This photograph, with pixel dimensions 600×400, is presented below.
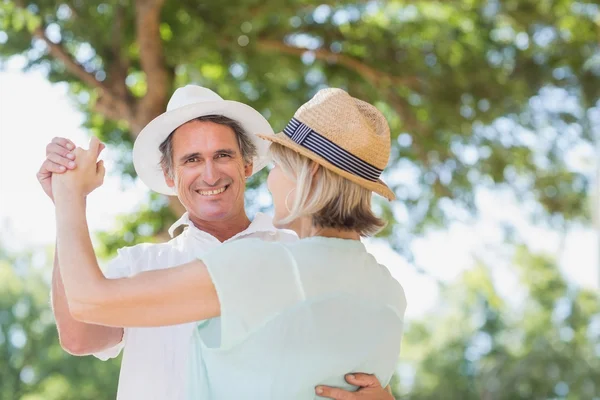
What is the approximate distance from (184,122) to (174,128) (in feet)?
0.19

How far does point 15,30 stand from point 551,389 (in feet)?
60.5

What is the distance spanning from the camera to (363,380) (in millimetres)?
2174

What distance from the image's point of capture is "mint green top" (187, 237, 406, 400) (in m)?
1.99

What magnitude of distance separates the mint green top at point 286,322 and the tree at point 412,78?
5547mm

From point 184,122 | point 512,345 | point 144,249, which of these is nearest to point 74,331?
point 144,249

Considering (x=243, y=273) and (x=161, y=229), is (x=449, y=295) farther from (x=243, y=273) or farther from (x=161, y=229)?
(x=243, y=273)

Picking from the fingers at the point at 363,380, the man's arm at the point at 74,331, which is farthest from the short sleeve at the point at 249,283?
the man's arm at the point at 74,331

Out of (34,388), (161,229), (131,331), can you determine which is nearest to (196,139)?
(131,331)

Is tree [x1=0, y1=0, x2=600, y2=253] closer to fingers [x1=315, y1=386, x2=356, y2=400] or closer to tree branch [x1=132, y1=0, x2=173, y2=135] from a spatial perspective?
tree branch [x1=132, y1=0, x2=173, y2=135]

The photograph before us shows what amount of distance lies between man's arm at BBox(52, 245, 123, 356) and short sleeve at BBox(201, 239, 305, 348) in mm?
870

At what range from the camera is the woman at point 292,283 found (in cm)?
197

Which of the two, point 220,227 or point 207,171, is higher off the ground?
point 207,171

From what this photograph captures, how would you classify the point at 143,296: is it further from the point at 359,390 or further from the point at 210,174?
the point at 210,174

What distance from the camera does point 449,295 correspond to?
88.2 feet
